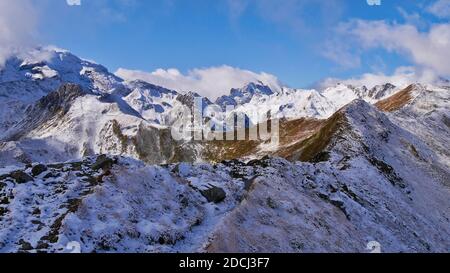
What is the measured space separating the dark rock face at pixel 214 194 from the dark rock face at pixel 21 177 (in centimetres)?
1151

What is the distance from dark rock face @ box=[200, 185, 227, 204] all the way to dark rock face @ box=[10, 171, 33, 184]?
11512 millimetres

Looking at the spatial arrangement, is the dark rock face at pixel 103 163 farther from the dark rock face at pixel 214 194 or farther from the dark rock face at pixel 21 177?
the dark rock face at pixel 214 194

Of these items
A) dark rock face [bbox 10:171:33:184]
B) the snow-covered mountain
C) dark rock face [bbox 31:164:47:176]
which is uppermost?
dark rock face [bbox 31:164:47:176]

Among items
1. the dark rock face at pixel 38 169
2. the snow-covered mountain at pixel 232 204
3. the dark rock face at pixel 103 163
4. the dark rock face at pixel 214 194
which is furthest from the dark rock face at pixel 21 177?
the dark rock face at pixel 214 194

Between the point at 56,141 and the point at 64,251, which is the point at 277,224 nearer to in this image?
the point at 64,251

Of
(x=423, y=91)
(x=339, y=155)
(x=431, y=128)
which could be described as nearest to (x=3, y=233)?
(x=339, y=155)

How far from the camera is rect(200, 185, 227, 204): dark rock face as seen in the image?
36781mm

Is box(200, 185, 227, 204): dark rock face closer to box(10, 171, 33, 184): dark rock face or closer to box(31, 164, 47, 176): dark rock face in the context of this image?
box(31, 164, 47, 176): dark rock face

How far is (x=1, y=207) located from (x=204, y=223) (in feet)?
39.0

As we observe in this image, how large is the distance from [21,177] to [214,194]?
42.0 ft

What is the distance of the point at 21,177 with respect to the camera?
33.3 metres

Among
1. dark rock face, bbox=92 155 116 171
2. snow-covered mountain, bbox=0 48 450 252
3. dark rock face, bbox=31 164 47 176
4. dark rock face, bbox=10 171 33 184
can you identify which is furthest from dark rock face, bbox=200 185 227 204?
dark rock face, bbox=10 171 33 184

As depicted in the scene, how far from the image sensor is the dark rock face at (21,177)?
1302 inches

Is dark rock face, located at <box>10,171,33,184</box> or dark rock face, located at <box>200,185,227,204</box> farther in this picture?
dark rock face, located at <box>200,185,227,204</box>
